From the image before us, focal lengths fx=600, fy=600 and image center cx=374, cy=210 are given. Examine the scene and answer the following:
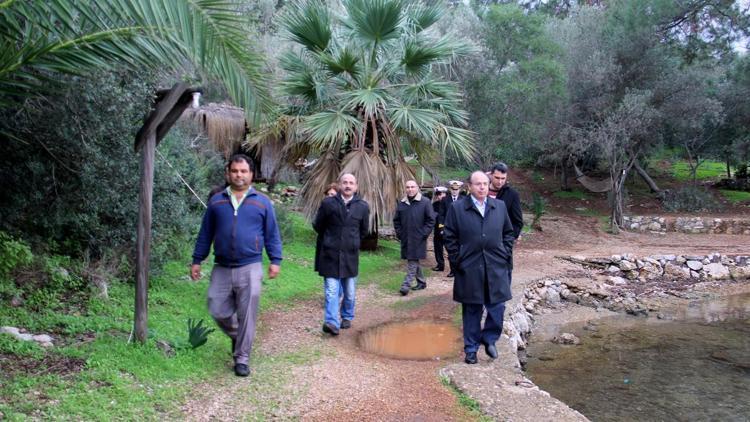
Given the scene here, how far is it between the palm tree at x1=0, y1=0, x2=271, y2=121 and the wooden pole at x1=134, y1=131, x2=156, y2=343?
3.30 ft

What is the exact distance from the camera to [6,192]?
603cm

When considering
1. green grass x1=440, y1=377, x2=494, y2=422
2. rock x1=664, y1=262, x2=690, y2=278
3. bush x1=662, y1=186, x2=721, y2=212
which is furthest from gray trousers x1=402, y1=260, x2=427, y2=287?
bush x1=662, y1=186, x2=721, y2=212

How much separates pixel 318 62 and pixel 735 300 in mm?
9951

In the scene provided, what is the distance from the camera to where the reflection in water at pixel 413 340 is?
6359mm

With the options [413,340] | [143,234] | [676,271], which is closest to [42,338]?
[143,234]

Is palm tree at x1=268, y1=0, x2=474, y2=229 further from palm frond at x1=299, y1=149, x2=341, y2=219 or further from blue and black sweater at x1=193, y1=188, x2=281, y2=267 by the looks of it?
blue and black sweater at x1=193, y1=188, x2=281, y2=267

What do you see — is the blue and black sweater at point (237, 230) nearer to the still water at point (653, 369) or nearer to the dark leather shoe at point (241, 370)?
the dark leather shoe at point (241, 370)

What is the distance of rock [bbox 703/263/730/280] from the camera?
14.3m

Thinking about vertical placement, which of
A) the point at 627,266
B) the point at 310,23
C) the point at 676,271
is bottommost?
the point at 676,271

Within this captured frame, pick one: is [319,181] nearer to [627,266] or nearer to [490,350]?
[490,350]

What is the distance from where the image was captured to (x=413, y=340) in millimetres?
6941

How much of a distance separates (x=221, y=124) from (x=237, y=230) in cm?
1237

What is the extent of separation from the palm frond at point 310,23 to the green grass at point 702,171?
20977mm

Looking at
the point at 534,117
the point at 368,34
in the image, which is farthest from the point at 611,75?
the point at 368,34
